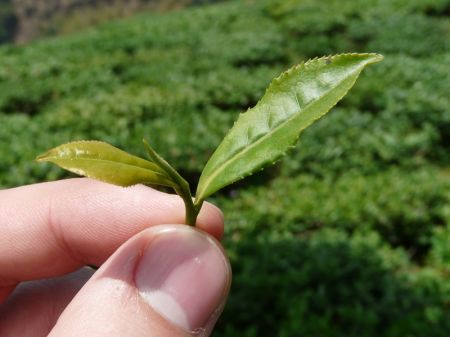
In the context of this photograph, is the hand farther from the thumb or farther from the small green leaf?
the small green leaf

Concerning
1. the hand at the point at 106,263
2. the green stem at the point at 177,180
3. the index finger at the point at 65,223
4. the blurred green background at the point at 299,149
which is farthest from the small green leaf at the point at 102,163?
the blurred green background at the point at 299,149

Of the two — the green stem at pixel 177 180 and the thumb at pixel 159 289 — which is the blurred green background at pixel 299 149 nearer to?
the thumb at pixel 159 289

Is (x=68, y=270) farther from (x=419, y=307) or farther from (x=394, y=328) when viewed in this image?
(x=419, y=307)

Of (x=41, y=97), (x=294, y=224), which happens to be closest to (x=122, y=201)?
(x=294, y=224)

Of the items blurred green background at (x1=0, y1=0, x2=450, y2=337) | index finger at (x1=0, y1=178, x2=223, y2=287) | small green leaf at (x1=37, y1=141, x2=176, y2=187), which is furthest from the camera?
blurred green background at (x1=0, y1=0, x2=450, y2=337)

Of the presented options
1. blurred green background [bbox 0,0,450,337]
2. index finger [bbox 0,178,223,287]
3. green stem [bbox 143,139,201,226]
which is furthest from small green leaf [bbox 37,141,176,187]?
blurred green background [bbox 0,0,450,337]

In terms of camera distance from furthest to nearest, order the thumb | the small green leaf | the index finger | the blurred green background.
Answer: the blurred green background < the index finger < the thumb < the small green leaf
